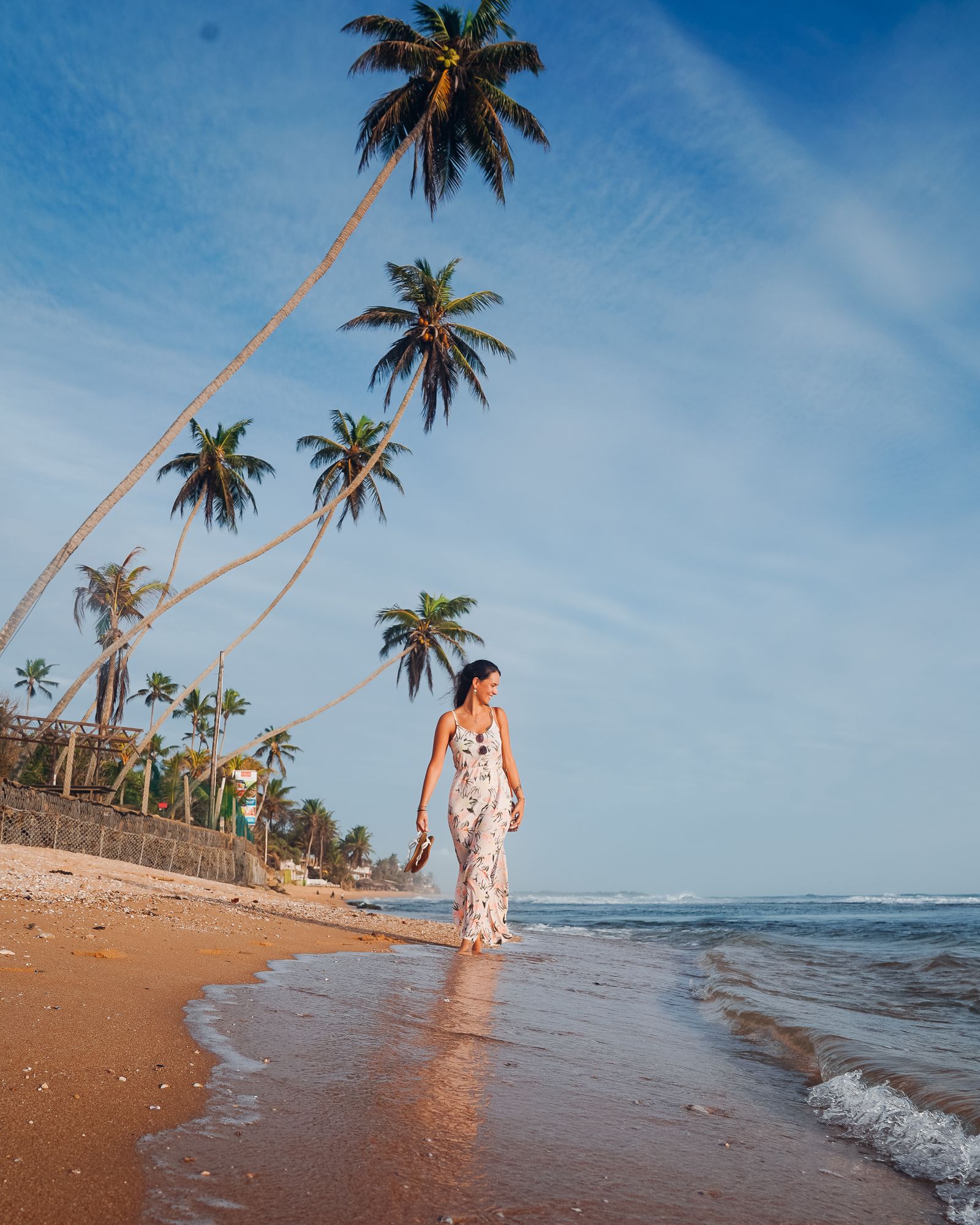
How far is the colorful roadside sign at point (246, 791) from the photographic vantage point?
3344cm

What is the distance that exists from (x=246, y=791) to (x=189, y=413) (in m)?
23.6

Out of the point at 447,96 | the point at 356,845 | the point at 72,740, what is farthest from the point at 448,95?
the point at 356,845

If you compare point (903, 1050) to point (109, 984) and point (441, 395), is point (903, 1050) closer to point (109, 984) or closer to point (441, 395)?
point (109, 984)

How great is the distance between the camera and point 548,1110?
2287mm

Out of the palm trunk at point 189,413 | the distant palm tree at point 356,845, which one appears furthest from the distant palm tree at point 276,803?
the palm trunk at point 189,413

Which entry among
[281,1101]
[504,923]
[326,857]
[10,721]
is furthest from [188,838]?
[326,857]

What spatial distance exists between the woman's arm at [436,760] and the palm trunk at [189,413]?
29.4 feet

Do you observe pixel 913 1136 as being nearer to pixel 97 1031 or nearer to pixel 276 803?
pixel 97 1031

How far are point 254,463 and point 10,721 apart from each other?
12.3 metres

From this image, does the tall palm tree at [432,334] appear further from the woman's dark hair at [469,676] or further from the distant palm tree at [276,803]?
the distant palm tree at [276,803]

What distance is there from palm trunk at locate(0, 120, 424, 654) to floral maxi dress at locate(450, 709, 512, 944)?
9143mm

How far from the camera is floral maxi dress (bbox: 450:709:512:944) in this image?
6.27m

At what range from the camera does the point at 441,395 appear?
25.3 m

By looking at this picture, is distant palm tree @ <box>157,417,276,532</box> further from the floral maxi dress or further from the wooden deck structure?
the floral maxi dress
